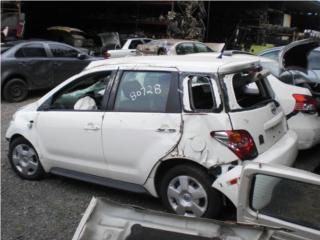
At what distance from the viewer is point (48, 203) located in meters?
5.28

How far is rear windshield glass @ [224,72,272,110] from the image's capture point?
445 cm

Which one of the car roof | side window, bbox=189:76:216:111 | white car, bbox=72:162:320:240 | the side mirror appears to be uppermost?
the car roof

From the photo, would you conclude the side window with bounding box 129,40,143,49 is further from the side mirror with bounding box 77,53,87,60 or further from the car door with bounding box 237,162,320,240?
the car door with bounding box 237,162,320,240

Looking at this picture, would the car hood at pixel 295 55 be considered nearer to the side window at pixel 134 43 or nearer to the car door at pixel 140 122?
the car door at pixel 140 122

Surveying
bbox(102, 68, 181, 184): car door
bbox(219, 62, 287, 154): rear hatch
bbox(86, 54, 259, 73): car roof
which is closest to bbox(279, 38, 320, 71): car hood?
bbox(219, 62, 287, 154): rear hatch

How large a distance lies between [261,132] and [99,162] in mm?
1755

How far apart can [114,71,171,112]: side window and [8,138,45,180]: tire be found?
1530 millimetres

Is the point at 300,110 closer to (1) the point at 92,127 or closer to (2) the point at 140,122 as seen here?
(2) the point at 140,122

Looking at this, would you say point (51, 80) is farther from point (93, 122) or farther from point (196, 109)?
point (196, 109)

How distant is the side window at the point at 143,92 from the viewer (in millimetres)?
4715

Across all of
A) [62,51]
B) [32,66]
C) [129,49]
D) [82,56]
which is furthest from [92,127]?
[129,49]

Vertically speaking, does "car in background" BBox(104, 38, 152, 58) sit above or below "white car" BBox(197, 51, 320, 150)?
Result: below

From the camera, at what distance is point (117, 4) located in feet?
86.0

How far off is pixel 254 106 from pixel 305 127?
1.82 meters
